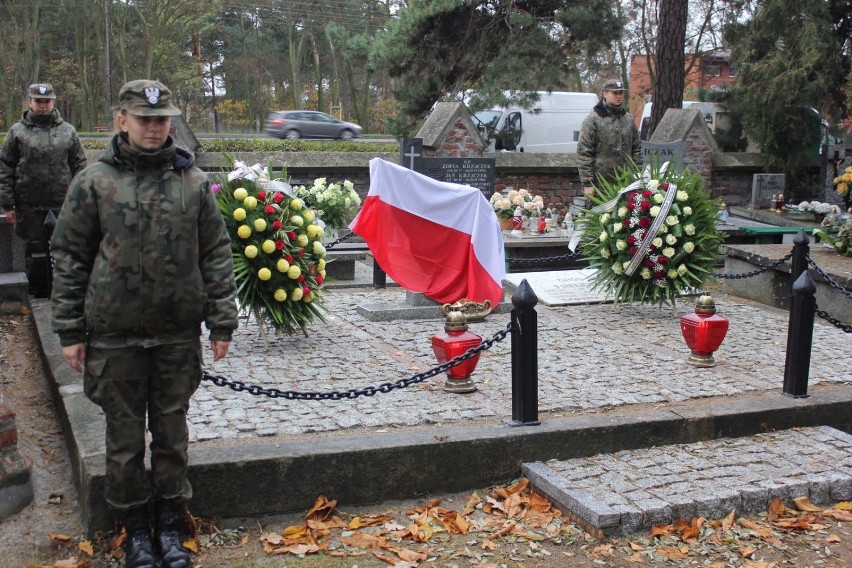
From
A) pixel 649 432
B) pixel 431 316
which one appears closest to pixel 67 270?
pixel 649 432

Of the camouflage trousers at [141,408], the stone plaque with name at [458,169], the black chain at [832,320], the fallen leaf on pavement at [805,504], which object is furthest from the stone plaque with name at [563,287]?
the camouflage trousers at [141,408]

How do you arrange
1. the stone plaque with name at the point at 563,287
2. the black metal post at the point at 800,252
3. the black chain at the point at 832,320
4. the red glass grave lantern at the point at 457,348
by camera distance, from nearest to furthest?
1. the red glass grave lantern at the point at 457,348
2. the black chain at the point at 832,320
3. the black metal post at the point at 800,252
4. the stone plaque with name at the point at 563,287

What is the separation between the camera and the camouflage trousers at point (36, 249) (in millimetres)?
8469

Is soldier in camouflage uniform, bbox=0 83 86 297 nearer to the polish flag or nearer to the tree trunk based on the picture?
the polish flag

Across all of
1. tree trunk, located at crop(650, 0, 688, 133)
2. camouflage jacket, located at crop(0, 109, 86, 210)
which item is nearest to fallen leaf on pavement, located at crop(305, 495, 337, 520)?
camouflage jacket, located at crop(0, 109, 86, 210)

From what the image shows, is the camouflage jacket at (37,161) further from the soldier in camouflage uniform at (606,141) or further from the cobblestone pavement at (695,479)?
the cobblestone pavement at (695,479)

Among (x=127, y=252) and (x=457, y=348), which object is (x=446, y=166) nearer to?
(x=457, y=348)

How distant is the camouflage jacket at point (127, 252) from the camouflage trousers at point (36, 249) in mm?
4901

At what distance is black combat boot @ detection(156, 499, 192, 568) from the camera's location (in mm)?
3912

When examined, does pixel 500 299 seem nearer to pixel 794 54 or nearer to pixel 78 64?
pixel 794 54

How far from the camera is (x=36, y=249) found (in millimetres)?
8680

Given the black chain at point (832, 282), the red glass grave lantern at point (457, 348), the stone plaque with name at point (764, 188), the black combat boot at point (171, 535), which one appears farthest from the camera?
the stone plaque with name at point (764, 188)

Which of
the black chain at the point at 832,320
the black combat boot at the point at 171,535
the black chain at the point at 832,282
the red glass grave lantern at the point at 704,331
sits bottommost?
the black combat boot at the point at 171,535

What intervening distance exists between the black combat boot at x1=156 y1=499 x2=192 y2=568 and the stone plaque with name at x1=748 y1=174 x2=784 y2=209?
1511cm
